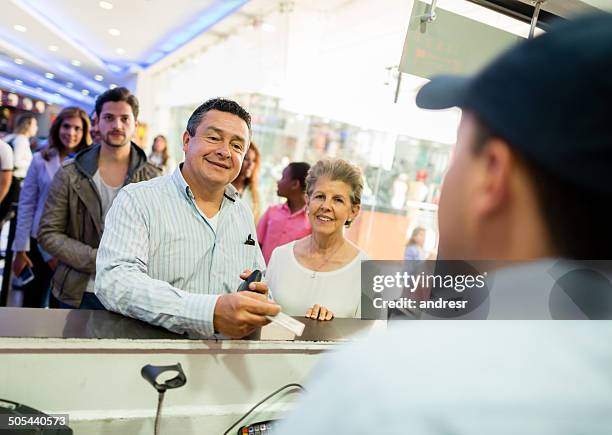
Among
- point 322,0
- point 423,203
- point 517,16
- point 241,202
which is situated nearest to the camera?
point 241,202

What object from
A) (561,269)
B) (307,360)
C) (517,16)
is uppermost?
(517,16)

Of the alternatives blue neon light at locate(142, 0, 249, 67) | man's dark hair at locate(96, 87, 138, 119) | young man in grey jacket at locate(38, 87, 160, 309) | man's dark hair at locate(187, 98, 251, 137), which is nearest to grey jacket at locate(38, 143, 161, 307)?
young man in grey jacket at locate(38, 87, 160, 309)

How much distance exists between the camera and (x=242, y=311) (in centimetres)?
84

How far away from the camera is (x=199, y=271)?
3.78 ft

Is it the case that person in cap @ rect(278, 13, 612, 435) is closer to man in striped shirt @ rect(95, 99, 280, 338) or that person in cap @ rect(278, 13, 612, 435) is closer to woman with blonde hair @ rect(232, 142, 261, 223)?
man in striped shirt @ rect(95, 99, 280, 338)

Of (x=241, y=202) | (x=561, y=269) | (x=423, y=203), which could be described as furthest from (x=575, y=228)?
(x=423, y=203)

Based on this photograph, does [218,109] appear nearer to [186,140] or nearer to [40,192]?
[186,140]

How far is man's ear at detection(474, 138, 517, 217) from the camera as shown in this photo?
1.16 feet

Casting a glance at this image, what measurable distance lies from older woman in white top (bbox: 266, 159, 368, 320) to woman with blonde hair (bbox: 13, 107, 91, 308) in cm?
116

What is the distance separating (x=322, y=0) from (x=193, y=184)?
360 centimetres

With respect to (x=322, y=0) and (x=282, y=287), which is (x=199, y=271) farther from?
(x=322, y=0)

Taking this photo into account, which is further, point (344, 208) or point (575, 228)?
point (344, 208)

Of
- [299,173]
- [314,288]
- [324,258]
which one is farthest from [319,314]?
[299,173]

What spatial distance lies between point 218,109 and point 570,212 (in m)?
1.02
